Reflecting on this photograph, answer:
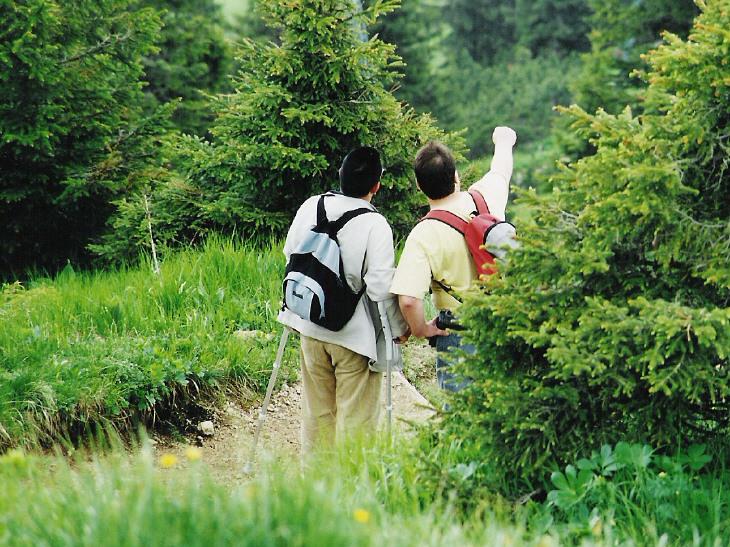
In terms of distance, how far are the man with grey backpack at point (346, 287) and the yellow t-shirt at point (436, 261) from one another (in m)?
0.13

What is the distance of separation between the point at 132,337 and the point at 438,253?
108 inches

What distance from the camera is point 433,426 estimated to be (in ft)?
11.4

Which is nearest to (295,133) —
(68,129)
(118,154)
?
(118,154)

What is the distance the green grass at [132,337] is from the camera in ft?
15.6

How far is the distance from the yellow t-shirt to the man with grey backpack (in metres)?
0.13

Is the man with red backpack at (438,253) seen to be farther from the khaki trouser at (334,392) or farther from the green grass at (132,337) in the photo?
the green grass at (132,337)

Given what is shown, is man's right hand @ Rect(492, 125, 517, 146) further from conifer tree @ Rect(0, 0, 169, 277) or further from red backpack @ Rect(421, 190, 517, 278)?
conifer tree @ Rect(0, 0, 169, 277)

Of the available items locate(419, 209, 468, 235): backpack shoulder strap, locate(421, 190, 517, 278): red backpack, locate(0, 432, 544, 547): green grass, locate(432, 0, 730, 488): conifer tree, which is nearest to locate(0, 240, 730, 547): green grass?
locate(0, 432, 544, 547): green grass

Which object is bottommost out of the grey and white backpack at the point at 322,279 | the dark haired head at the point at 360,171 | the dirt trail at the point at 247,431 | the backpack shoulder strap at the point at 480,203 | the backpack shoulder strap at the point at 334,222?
the dirt trail at the point at 247,431

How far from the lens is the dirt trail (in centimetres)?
509

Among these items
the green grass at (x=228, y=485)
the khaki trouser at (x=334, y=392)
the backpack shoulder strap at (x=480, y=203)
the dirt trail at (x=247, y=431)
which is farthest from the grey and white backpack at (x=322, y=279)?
the dirt trail at (x=247, y=431)

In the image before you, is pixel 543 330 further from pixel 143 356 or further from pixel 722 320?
pixel 143 356

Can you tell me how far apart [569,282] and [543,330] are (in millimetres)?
250

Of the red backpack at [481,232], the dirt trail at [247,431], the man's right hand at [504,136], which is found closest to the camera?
the red backpack at [481,232]
